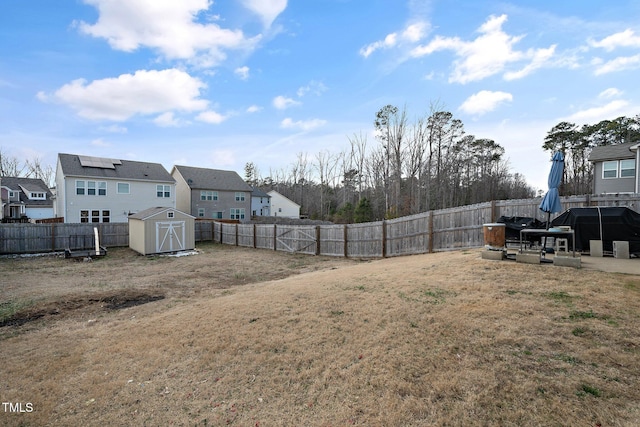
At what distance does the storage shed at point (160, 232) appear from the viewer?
56.3 feet

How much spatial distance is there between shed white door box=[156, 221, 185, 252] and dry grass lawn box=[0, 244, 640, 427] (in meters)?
11.3

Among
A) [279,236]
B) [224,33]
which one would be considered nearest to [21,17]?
[224,33]

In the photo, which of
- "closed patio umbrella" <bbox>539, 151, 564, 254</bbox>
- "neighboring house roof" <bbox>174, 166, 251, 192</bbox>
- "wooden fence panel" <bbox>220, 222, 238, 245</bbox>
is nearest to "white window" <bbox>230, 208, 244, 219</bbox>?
"neighboring house roof" <bbox>174, 166, 251, 192</bbox>

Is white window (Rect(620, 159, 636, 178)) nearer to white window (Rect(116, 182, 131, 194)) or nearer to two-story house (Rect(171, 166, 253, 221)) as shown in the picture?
two-story house (Rect(171, 166, 253, 221))

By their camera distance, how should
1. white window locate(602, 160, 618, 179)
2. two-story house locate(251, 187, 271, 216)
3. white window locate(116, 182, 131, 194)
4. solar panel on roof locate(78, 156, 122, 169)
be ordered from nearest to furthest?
white window locate(602, 160, 618, 179)
solar panel on roof locate(78, 156, 122, 169)
white window locate(116, 182, 131, 194)
two-story house locate(251, 187, 271, 216)

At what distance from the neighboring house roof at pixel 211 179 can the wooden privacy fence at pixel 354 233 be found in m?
10.3

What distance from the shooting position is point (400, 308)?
15.3 feet

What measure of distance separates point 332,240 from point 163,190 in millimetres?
19634

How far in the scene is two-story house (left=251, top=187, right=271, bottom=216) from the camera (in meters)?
44.1

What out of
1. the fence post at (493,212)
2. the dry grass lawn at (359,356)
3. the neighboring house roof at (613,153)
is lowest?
the dry grass lawn at (359,356)

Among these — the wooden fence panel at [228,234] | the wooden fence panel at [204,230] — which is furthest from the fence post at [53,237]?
the wooden fence panel at [228,234]

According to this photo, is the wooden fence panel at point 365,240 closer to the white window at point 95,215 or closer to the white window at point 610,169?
the white window at point 610,169

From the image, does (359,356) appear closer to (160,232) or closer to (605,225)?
(605,225)

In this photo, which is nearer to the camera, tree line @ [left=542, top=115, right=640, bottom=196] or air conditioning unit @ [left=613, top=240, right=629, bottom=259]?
air conditioning unit @ [left=613, top=240, right=629, bottom=259]
